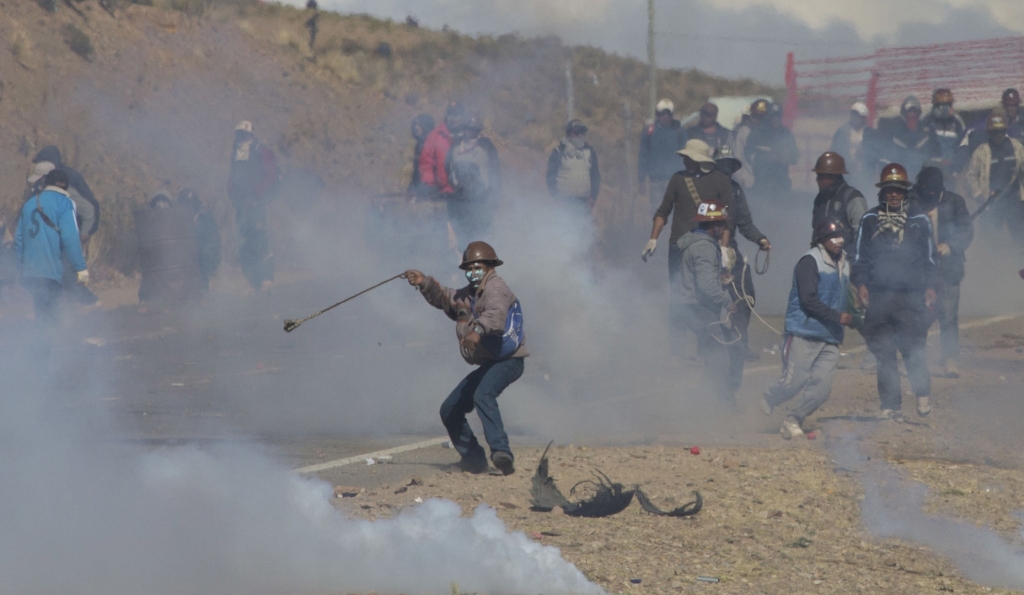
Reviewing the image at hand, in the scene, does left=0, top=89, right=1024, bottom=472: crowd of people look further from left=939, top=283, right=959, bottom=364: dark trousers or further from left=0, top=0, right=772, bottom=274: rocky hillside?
left=0, top=0, right=772, bottom=274: rocky hillside

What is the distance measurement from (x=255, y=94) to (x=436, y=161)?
12.9 metres

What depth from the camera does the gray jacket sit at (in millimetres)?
8945

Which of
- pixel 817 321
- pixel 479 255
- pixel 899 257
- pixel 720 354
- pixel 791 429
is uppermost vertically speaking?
pixel 479 255

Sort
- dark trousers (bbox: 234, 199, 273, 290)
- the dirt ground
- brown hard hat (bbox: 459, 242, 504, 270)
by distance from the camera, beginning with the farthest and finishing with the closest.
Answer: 1. dark trousers (bbox: 234, 199, 273, 290)
2. brown hard hat (bbox: 459, 242, 504, 270)
3. the dirt ground

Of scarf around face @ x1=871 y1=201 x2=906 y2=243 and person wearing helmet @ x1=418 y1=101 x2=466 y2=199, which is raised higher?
person wearing helmet @ x1=418 y1=101 x2=466 y2=199

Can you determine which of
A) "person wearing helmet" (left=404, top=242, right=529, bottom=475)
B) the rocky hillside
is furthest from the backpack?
the rocky hillside

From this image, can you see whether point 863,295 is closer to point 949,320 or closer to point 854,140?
point 949,320

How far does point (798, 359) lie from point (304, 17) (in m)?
24.4

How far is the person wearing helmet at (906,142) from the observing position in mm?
13781

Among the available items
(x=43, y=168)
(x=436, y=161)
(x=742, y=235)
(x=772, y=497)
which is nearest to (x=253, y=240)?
(x=436, y=161)

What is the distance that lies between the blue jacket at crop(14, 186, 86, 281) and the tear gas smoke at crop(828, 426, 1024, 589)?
20.6 ft

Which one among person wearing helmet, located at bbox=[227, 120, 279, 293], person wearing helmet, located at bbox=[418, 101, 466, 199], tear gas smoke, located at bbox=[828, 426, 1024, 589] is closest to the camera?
tear gas smoke, located at bbox=[828, 426, 1024, 589]

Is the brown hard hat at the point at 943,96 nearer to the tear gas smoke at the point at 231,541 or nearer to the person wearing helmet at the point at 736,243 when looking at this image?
the person wearing helmet at the point at 736,243

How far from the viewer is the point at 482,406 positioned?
6.88 m
